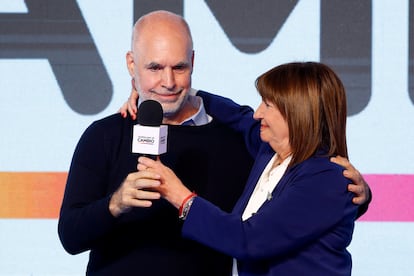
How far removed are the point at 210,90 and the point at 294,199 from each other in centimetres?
148

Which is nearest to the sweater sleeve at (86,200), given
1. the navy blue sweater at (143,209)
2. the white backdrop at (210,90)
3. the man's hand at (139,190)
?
the navy blue sweater at (143,209)

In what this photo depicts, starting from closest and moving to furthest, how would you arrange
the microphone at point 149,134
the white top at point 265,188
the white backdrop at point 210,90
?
1. the microphone at point 149,134
2. the white top at point 265,188
3. the white backdrop at point 210,90

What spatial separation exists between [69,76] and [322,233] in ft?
5.64

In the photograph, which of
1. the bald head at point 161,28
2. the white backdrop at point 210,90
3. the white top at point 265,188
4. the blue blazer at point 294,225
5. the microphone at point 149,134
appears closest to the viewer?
the microphone at point 149,134

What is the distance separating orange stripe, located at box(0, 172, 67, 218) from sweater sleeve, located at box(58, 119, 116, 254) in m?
1.16

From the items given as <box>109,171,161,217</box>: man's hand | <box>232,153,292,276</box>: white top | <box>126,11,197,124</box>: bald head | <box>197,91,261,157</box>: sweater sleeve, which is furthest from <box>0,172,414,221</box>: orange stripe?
<box>109,171,161,217</box>: man's hand

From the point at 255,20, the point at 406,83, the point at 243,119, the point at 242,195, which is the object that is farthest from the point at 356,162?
the point at 242,195

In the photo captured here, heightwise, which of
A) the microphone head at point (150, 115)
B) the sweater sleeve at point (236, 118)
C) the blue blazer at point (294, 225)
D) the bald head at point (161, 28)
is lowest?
the blue blazer at point (294, 225)

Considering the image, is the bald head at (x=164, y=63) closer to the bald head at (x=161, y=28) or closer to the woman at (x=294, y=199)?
the bald head at (x=161, y=28)

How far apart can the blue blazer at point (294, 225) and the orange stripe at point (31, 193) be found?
154 centimetres

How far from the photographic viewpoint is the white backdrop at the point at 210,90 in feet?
10.7

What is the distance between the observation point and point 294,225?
1.86m

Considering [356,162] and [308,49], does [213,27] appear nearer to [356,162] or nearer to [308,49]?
[308,49]

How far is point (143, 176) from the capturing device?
5.77ft
